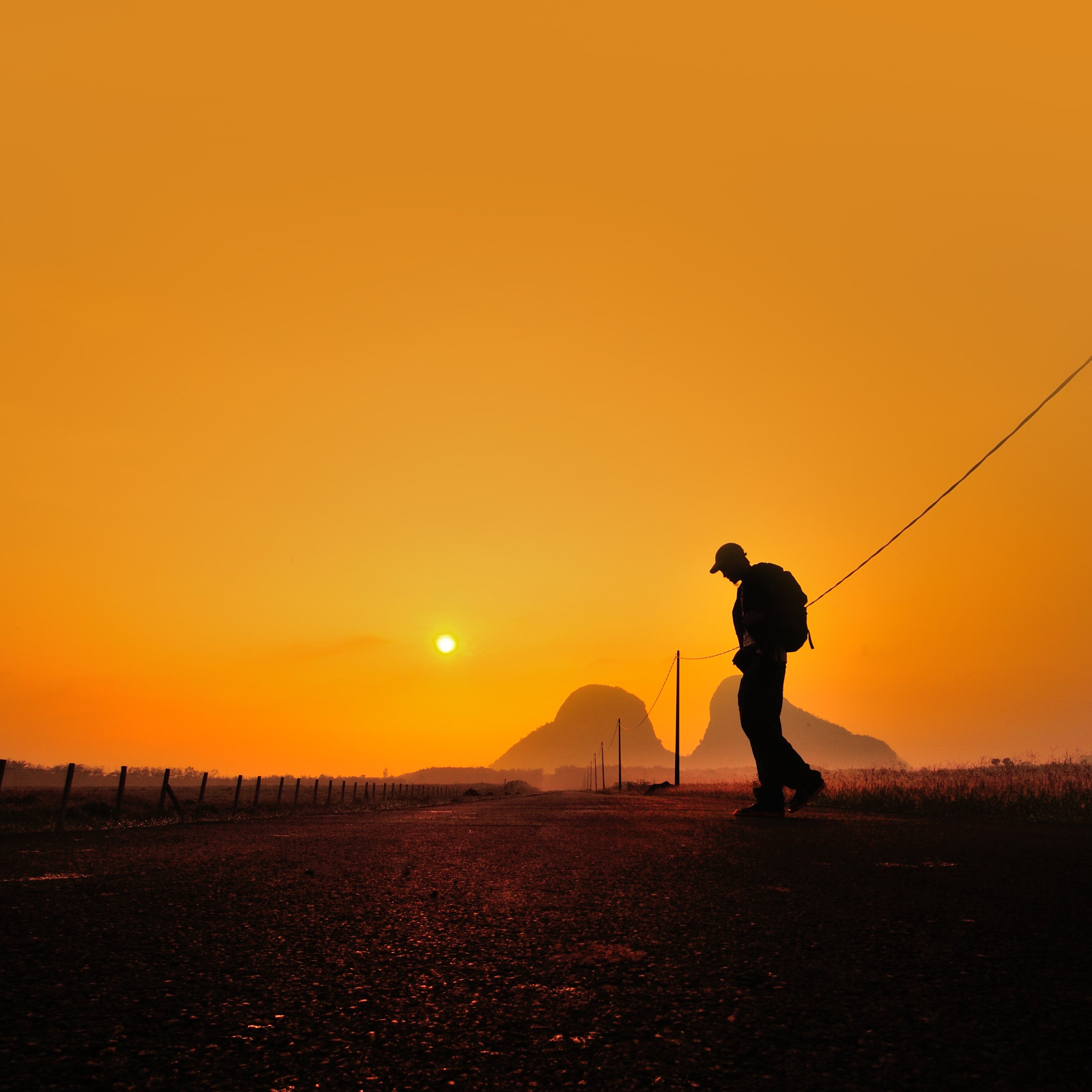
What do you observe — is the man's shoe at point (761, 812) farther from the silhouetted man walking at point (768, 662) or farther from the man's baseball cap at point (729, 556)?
the man's baseball cap at point (729, 556)

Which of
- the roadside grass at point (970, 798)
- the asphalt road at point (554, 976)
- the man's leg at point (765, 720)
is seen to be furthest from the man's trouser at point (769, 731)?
the asphalt road at point (554, 976)

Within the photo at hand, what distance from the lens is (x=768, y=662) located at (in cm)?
855

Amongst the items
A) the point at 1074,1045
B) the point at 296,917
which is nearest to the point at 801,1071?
the point at 1074,1045

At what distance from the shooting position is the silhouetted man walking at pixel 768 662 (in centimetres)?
843

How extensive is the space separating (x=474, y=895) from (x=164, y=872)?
6.65 ft

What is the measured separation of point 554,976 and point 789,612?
7128mm

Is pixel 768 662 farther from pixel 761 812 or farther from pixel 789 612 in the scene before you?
pixel 761 812

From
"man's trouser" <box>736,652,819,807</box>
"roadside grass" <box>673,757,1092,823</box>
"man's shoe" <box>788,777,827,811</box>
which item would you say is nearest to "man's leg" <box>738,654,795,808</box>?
"man's trouser" <box>736,652,819,807</box>

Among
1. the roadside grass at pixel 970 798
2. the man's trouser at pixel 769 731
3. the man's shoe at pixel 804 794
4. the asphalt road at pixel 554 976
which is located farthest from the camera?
the roadside grass at pixel 970 798

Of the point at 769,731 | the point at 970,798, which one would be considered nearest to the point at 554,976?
the point at 769,731

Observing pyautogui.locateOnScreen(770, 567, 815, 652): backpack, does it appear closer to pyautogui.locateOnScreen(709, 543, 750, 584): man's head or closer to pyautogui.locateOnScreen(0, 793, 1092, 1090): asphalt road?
pyautogui.locateOnScreen(709, 543, 750, 584): man's head

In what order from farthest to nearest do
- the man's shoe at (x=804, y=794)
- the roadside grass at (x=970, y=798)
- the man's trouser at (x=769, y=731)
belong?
the roadside grass at (x=970, y=798)
the man's trouser at (x=769, y=731)
the man's shoe at (x=804, y=794)

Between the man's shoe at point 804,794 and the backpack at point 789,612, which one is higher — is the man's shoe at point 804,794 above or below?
below

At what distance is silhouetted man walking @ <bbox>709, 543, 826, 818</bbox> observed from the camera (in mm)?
8430
